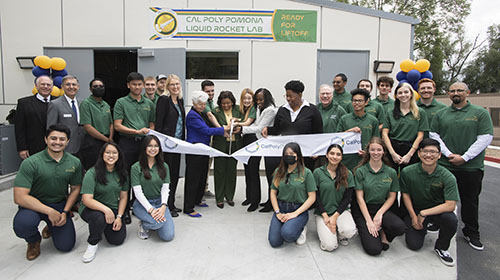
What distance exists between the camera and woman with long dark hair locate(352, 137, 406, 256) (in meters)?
3.20

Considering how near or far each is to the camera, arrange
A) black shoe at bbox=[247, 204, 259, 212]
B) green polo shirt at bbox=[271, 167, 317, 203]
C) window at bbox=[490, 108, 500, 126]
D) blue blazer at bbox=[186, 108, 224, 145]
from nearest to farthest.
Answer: green polo shirt at bbox=[271, 167, 317, 203] → blue blazer at bbox=[186, 108, 224, 145] → black shoe at bbox=[247, 204, 259, 212] → window at bbox=[490, 108, 500, 126]

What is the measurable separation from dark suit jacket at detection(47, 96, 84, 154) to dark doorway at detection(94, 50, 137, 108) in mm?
6646

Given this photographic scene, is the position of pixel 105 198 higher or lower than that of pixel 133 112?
lower

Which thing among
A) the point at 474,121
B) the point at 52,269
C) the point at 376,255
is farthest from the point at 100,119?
the point at 474,121

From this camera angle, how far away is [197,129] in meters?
4.07

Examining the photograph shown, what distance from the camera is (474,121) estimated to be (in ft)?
11.1

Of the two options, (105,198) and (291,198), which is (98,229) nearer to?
(105,198)

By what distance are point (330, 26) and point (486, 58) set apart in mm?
35018

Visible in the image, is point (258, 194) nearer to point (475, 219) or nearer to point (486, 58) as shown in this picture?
point (475, 219)

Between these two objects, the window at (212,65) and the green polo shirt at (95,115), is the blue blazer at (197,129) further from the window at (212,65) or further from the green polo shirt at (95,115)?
the window at (212,65)

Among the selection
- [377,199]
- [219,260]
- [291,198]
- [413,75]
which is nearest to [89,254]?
[219,260]

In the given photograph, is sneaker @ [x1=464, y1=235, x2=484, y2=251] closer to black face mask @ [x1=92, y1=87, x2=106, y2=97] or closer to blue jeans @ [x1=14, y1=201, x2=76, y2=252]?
blue jeans @ [x1=14, y1=201, x2=76, y2=252]

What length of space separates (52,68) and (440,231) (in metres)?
7.08

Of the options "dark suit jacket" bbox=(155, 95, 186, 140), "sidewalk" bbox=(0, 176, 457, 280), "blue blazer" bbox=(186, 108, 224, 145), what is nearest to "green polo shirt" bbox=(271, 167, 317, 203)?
"sidewalk" bbox=(0, 176, 457, 280)
